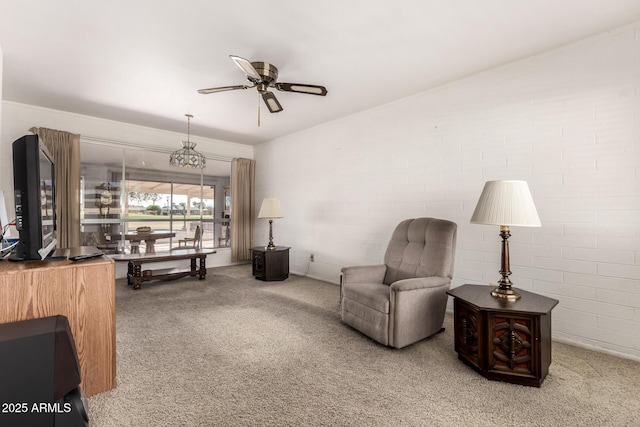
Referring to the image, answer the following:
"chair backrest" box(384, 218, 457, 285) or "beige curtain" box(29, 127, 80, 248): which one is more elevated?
"beige curtain" box(29, 127, 80, 248)

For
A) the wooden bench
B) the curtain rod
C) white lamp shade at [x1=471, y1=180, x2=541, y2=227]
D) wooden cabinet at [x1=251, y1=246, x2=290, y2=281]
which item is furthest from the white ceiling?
wooden cabinet at [x1=251, y1=246, x2=290, y2=281]

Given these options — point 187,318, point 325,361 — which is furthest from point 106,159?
point 325,361

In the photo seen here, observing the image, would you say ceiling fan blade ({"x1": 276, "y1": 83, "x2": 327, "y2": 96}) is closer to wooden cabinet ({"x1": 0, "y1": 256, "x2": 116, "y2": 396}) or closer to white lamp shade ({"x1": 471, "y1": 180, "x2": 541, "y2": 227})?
white lamp shade ({"x1": 471, "y1": 180, "x2": 541, "y2": 227})

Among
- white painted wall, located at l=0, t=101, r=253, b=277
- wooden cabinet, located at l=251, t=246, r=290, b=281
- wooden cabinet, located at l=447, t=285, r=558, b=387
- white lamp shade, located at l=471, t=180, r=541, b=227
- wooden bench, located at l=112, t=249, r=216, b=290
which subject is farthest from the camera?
wooden cabinet, located at l=251, t=246, r=290, b=281

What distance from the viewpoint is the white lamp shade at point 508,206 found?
6.68 feet

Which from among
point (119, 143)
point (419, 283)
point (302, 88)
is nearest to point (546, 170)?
point (419, 283)

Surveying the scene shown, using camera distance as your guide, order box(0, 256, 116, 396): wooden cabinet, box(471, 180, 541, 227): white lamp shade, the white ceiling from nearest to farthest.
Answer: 1. box(0, 256, 116, 396): wooden cabinet
2. box(471, 180, 541, 227): white lamp shade
3. the white ceiling

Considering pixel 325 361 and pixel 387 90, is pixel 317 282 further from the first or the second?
pixel 387 90

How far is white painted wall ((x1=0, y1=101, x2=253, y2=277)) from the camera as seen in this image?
403cm

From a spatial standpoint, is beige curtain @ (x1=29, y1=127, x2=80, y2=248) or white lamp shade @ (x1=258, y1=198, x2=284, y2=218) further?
white lamp shade @ (x1=258, y1=198, x2=284, y2=218)

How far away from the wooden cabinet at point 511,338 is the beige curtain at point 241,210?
490 cm

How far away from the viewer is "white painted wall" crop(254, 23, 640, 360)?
2.38m

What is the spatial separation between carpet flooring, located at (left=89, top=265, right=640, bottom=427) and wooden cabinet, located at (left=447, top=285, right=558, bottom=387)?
89mm

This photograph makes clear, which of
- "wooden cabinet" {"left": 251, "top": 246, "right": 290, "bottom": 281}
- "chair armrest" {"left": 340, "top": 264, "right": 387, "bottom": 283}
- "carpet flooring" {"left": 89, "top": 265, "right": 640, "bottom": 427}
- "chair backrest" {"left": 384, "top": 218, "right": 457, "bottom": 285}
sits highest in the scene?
"chair backrest" {"left": 384, "top": 218, "right": 457, "bottom": 285}
